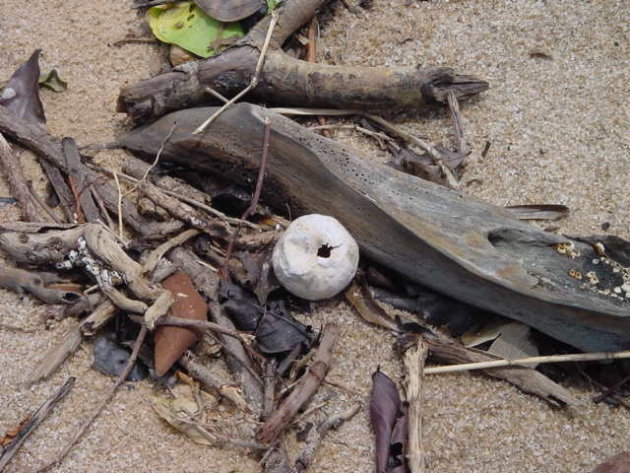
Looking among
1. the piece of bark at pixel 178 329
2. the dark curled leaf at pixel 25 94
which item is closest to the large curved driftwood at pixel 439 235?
the piece of bark at pixel 178 329

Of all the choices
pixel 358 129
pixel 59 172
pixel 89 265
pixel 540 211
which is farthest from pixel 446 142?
pixel 59 172

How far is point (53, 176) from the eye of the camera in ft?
8.59

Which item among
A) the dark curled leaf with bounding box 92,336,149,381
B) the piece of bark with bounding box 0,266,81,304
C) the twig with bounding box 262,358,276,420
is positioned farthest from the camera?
the piece of bark with bounding box 0,266,81,304

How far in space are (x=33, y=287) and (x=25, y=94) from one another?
100 centimetres

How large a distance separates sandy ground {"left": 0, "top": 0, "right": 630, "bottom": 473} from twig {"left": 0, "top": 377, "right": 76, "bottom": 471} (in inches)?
1.0

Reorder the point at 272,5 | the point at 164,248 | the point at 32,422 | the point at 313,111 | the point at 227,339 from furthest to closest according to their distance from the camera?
the point at 272,5 < the point at 313,111 < the point at 164,248 < the point at 227,339 < the point at 32,422

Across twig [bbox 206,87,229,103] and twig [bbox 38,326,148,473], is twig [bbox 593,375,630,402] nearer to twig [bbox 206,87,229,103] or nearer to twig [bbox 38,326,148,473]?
twig [bbox 38,326,148,473]

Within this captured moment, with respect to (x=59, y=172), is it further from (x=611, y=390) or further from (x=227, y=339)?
(x=611, y=390)

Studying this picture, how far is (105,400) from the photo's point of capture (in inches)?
81.4

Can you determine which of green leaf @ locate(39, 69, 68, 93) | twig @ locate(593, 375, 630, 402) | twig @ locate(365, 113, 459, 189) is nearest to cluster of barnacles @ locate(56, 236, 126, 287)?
green leaf @ locate(39, 69, 68, 93)

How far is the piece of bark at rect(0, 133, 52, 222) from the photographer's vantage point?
8.12 ft

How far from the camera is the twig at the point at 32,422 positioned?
194 centimetres

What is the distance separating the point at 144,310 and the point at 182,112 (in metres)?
0.93

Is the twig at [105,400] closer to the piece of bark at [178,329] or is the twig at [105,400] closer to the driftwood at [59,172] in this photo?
the piece of bark at [178,329]
